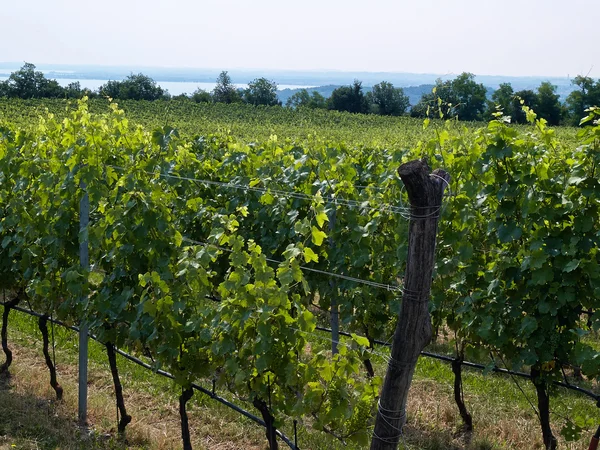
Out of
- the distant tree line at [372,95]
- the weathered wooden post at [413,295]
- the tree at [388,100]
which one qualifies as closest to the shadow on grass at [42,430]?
the weathered wooden post at [413,295]

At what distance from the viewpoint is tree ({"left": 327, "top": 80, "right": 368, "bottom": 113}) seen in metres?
63.4

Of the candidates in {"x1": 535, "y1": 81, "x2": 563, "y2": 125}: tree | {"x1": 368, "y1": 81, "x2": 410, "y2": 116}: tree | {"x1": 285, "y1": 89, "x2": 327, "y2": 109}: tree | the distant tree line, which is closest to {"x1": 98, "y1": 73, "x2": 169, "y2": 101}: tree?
the distant tree line

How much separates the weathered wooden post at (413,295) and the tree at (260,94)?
67.9 meters

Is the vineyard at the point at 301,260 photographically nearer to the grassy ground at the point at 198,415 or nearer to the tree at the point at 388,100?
the grassy ground at the point at 198,415

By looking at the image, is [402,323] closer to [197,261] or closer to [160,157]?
[197,261]

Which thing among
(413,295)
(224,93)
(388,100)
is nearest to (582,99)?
(388,100)

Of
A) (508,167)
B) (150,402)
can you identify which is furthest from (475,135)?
(150,402)

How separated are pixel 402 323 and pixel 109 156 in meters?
3.60

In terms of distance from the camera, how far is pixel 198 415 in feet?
19.8

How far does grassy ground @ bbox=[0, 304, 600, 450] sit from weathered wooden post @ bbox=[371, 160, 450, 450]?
1.70 metres

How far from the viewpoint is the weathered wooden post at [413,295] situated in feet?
10.5

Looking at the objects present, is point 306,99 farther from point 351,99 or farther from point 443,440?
point 443,440

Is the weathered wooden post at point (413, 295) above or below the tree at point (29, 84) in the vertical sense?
below

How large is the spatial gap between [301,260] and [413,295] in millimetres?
1960
